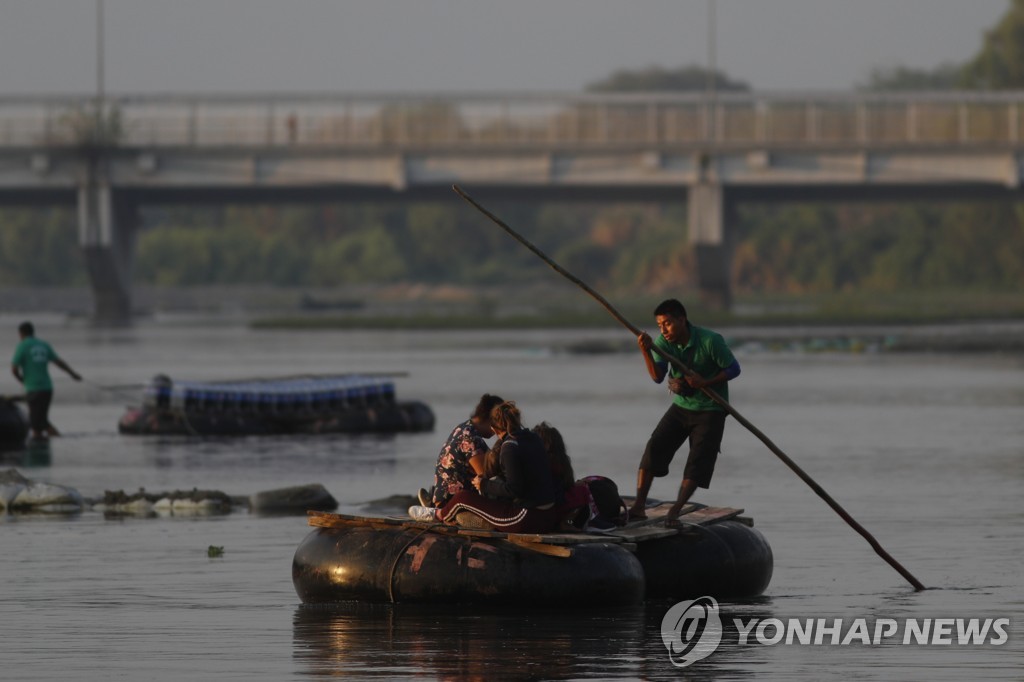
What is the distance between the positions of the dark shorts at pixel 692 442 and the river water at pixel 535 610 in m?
1.27

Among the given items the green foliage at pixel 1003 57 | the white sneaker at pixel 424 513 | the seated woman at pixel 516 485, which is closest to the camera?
the seated woman at pixel 516 485

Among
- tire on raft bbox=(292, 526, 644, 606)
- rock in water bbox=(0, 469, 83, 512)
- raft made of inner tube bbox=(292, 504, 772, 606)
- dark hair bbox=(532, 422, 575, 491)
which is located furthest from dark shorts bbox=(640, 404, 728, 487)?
rock in water bbox=(0, 469, 83, 512)

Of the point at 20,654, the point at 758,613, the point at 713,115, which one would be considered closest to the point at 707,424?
the point at 758,613

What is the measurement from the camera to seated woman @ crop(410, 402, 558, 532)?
57.2ft

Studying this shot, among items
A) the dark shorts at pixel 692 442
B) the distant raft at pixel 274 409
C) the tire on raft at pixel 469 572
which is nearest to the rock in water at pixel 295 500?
the dark shorts at pixel 692 442

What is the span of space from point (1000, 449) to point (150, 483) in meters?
13.6

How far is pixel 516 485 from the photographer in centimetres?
1747

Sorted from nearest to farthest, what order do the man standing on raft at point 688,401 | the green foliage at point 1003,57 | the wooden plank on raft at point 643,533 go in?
the wooden plank on raft at point 643,533
the man standing on raft at point 688,401
the green foliage at point 1003,57

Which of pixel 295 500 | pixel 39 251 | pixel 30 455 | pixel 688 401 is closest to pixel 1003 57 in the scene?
pixel 39 251

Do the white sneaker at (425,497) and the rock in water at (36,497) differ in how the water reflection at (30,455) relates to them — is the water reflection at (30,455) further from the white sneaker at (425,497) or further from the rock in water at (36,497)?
the white sneaker at (425,497)

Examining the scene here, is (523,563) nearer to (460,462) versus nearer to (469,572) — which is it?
(469,572)

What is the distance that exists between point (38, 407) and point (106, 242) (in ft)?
226

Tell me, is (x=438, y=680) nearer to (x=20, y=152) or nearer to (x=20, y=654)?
(x=20, y=654)

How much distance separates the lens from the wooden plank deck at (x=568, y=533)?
17.3 meters
